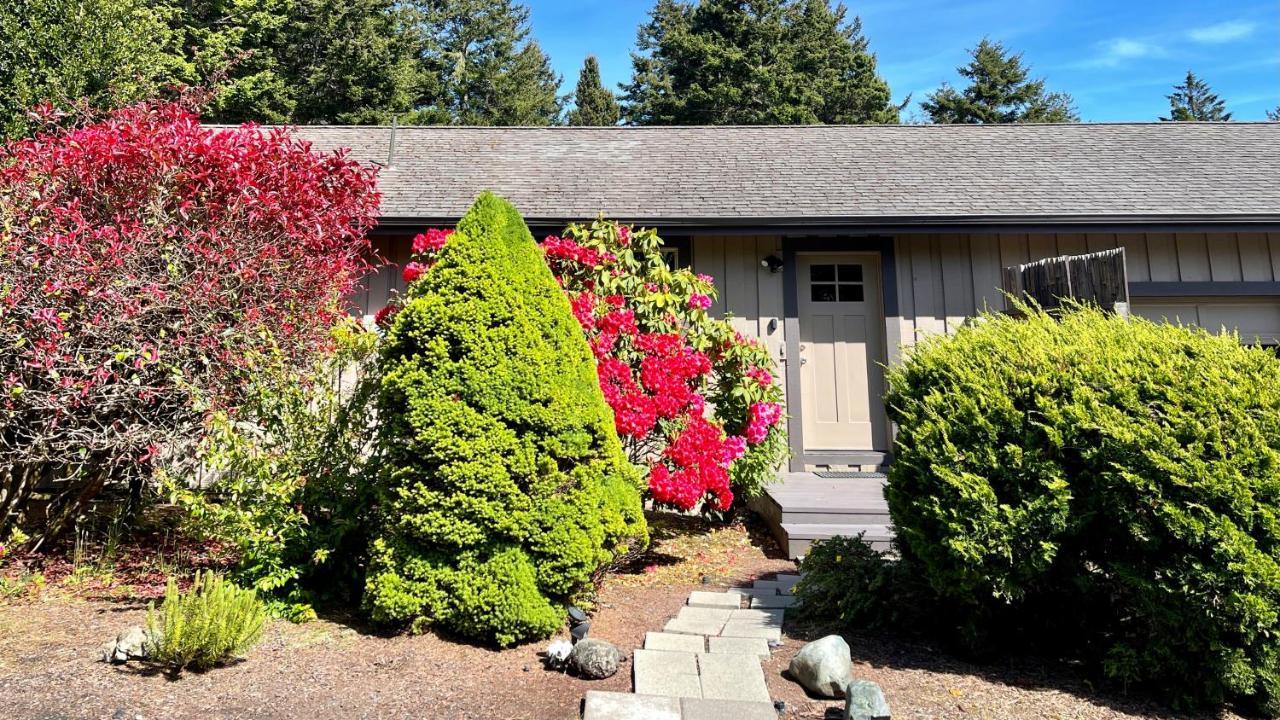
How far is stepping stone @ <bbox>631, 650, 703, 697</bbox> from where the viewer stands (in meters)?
2.64

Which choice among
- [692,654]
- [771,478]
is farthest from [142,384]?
[771,478]

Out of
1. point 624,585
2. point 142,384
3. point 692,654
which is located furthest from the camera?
point 624,585

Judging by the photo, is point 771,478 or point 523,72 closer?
point 771,478

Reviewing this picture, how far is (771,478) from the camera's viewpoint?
5.06m

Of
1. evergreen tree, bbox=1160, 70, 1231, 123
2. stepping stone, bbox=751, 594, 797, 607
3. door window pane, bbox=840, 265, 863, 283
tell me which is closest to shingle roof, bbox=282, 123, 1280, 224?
door window pane, bbox=840, 265, 863, 283

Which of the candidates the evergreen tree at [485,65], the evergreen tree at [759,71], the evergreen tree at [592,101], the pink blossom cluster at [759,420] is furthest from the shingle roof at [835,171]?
the evergreen tree at [592,101]

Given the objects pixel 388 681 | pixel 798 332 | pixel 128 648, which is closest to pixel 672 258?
pixel 798 332

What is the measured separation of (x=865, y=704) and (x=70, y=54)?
11.8 meters

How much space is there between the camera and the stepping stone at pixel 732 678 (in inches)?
103

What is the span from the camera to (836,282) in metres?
7.25

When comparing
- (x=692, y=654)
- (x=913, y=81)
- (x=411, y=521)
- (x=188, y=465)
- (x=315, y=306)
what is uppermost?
(x=913, y=81)

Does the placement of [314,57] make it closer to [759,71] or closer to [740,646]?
[759,71]

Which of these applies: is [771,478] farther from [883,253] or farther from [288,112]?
[288,112]

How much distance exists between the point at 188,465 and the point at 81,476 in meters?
0.90
